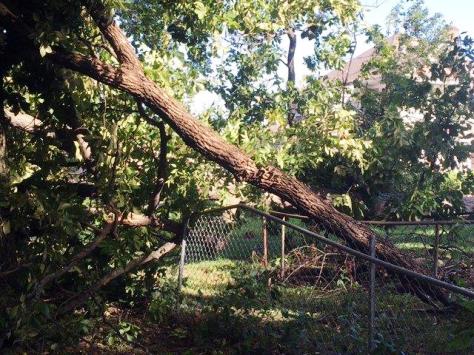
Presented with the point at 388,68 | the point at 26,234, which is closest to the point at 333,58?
the point at 388,68

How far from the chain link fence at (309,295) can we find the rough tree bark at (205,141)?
24 cm

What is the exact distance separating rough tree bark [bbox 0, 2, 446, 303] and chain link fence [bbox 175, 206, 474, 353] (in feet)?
0.80

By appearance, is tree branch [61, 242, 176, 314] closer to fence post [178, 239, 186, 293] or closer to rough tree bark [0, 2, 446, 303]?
fence post [178, 239, 186, 293]

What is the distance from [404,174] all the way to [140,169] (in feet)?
16.2

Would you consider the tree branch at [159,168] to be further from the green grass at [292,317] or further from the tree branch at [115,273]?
the green grass at [292,317]

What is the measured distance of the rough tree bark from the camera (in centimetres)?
550

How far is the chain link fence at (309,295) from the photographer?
4.09m

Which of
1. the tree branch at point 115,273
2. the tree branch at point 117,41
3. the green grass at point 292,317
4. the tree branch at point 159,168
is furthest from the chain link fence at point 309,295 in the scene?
the tree branch at point 117,41

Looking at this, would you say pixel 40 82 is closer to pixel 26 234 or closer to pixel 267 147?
pixel 26 234

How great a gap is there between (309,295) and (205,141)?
1975mm

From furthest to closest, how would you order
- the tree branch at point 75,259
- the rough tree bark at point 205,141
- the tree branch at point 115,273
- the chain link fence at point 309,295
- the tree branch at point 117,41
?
the tree branch at point 117,41 < the rough tree bark at point 205,141 < the tree branch at point 115,273 < the tree branch at point 75,259 < the chain link fence at point 309,295

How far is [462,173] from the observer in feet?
32.0

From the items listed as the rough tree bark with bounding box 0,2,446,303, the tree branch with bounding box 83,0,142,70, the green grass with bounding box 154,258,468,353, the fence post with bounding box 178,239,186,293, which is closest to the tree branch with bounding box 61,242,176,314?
the fence post with bounding box 178,239,186,293

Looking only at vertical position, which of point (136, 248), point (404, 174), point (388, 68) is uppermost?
point (388, 68)
